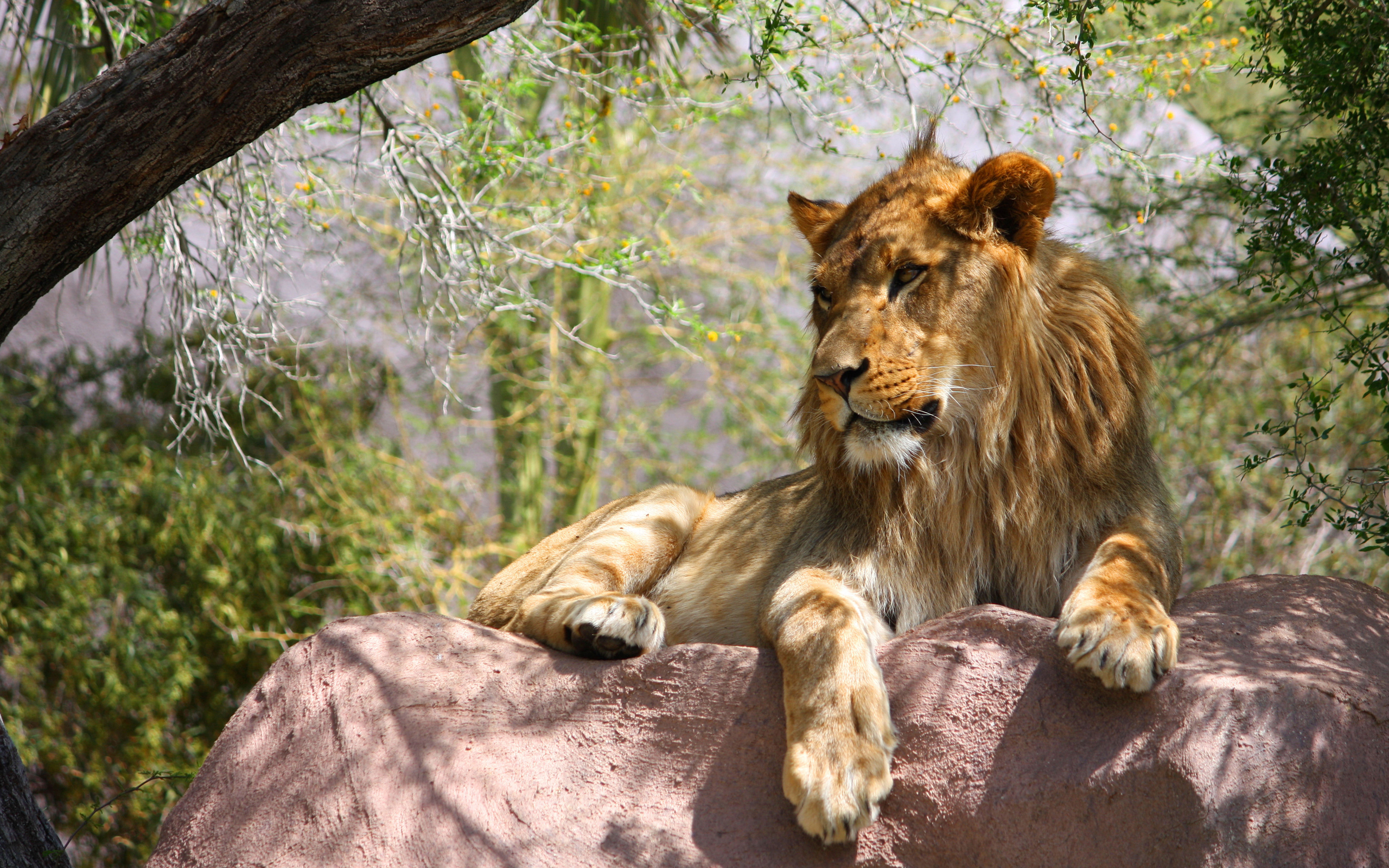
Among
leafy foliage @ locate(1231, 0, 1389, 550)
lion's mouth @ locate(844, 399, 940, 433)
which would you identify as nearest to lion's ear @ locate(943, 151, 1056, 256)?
lion's mouth @ locate(844, 399, 940, 433)

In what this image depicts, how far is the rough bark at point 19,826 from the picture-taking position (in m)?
2.96

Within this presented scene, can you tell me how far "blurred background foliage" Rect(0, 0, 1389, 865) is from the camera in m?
4.43

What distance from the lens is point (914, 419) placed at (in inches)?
125

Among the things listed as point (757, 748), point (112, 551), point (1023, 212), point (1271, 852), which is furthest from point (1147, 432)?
point (112, 551)

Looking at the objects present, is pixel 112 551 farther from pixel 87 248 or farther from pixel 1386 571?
pixel 1386 571

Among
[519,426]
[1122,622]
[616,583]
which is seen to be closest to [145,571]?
[519,426]

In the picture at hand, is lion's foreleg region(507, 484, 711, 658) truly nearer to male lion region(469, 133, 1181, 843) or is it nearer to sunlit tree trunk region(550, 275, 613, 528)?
male lion region(469, 133, 1181, 843)

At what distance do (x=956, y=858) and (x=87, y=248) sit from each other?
2758mm

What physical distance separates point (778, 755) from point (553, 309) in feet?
15.5

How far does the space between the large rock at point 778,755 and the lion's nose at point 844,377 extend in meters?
0.71

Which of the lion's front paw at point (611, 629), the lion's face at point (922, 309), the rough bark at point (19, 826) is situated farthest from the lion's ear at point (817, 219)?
the rough bark at point (19, 826)

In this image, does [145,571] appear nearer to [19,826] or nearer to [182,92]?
[19,826]

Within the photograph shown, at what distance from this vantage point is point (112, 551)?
21.3 feet

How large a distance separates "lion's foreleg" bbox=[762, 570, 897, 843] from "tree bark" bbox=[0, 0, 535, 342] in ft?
5.99
